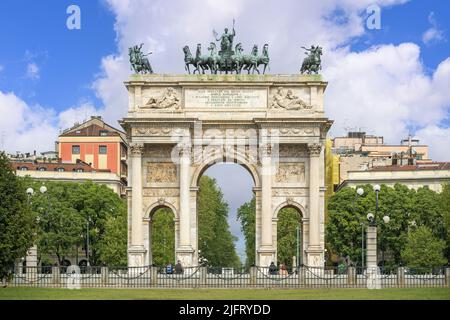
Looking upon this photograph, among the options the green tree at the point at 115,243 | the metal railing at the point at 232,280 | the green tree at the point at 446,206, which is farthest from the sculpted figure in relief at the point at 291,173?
the green tree at the point at 115,243

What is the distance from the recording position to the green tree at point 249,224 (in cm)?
11125

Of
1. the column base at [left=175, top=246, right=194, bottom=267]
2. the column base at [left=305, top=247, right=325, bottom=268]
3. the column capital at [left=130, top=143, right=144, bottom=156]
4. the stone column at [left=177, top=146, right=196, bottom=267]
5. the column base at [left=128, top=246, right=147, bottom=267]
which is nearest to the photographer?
the column base at [left=175, top=246, right=194, bottom=267]

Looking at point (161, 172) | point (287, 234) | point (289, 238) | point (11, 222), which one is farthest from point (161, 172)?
point (287, 234)

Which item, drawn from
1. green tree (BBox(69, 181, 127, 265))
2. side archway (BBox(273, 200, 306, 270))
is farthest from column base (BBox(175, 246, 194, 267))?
side archway (BBox(273, 200, 306, 270))

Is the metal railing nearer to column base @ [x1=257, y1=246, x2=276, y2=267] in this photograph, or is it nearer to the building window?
column base @ [x1=257, y1=246, x2=276, y2=267]

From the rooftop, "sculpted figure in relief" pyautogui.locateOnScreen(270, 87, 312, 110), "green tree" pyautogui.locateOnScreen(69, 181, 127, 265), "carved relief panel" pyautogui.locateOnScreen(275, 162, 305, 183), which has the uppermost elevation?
"sculpted figure in relief" pyautogui.locateOnScreen(270, 87, 312, 110)

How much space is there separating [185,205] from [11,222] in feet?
58.4

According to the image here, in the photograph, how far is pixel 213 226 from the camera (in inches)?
4491

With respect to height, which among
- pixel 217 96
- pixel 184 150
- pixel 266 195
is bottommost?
pixel 266 195

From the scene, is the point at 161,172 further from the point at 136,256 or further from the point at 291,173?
the point at 291,173

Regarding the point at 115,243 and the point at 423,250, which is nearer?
the point at 423,250

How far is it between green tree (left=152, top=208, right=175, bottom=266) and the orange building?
2273 centimetres

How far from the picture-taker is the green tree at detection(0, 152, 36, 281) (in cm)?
4888
